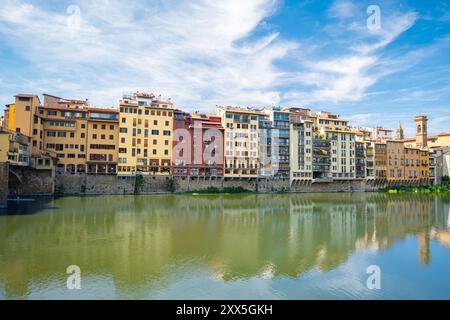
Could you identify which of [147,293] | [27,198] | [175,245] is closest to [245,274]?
[147,293]

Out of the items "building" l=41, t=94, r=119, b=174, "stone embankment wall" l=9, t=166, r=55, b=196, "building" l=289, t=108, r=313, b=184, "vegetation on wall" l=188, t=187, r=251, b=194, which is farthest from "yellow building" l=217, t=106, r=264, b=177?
"stone embankment wall" l=9, t=166, r=55, b=196

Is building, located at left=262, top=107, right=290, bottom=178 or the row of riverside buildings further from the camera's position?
building, located at left=262, top=107, right=290, bottom=178

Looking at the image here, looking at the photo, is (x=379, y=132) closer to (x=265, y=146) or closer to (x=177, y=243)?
(x=265, y=146)

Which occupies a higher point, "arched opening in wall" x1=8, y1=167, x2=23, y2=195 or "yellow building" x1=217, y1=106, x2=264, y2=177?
"yellow building" x1=217, y1=106, x2=264, y2=177

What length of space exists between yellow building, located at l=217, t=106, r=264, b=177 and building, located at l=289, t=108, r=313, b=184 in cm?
837

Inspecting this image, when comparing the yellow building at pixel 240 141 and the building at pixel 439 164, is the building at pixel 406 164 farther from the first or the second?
the yellow building at pixel 240 141

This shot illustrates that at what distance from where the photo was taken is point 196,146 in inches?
2410

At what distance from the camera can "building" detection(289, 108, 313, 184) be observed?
69000 millimetres

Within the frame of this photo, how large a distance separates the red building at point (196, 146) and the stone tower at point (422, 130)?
219ft

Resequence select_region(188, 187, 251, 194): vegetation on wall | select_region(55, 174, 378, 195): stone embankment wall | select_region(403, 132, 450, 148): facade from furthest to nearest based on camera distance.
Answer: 1. select_region(403, 132, 450, 148): facade
2. select_region(188, 187, 251, 194): vegetation on wall
3. select_region(55, 174, 378, 195): stone embankment wall

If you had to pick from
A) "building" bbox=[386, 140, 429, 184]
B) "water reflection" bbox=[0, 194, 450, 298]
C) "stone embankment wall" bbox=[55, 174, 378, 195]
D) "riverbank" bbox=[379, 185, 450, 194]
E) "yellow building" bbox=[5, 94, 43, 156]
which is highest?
"yellow building" bbox=[5, 94, 43, 156]

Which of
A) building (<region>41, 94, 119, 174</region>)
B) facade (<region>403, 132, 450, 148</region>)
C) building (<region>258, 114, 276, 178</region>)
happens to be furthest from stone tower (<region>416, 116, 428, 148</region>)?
building (<region>41, 94, 119, 174</region>)

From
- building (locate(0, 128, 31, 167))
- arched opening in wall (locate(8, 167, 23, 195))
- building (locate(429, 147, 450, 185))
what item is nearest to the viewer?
building (locate(0, 128, 31, 167))

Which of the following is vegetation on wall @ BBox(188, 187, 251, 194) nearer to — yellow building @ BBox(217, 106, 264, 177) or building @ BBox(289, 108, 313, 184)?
yellow building @ BBox(217, 106, 264, 177)
